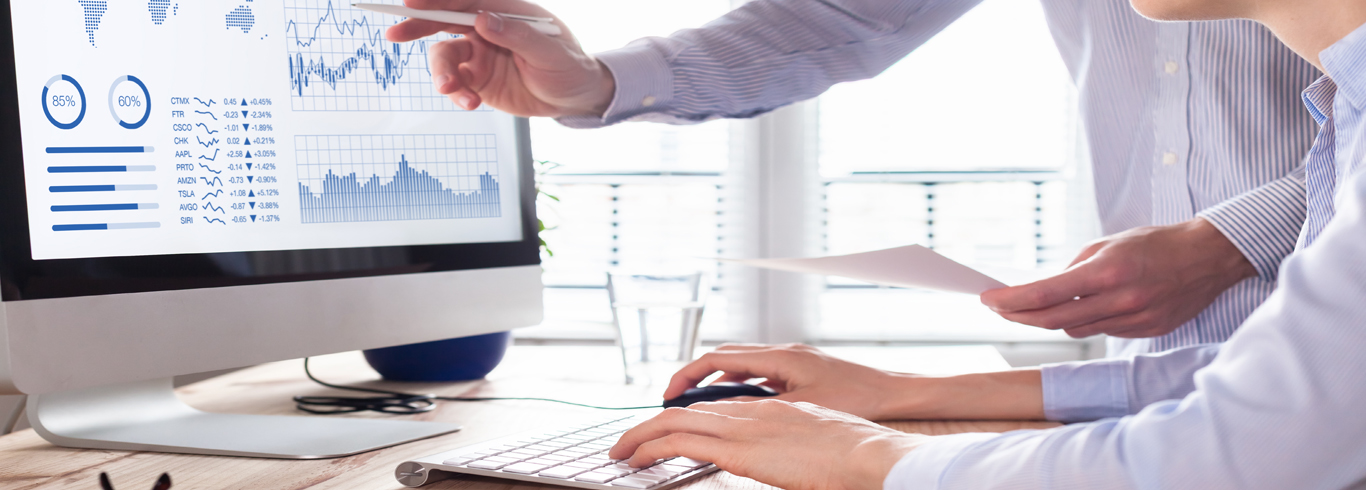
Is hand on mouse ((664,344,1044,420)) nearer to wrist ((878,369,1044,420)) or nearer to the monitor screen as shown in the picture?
wrist ((878,369,1044,420))

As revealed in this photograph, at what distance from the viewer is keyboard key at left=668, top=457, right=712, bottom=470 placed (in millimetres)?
597

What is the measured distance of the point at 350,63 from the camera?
82 centimetres

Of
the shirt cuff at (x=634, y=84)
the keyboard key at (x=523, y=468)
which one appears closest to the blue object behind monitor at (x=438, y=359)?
the shirt cuff at (x=634, y=84)

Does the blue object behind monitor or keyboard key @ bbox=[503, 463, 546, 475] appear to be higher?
keyboard key @ bbox=[503, 463, 546, 475]

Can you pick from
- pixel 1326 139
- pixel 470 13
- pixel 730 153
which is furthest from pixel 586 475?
pixel 730 153

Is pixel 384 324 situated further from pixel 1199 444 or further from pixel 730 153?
pixel 730 153

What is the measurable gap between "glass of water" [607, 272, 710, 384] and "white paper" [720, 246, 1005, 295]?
27 centimetres

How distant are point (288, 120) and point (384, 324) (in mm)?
207

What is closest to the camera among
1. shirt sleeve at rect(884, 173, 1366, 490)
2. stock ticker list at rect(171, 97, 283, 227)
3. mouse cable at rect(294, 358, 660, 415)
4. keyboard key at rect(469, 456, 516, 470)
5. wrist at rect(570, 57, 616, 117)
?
shirt sleeve at rect(884, 173, 1366, 490)

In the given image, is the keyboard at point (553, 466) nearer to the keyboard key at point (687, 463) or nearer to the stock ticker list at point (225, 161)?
the keyboard key at point (687, 463)

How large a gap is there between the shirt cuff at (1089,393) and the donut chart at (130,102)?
31.2 inches

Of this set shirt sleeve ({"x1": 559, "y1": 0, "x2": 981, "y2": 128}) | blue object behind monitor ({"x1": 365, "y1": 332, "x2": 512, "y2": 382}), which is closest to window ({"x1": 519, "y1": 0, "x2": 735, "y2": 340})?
shirt sleeve ({"x1": 559, "y1": 0, "x2": 981, "y2": 128})


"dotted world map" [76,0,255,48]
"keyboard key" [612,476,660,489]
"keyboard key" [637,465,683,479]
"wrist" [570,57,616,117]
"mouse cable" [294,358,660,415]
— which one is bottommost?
"mouse cable" [294,358,660,415]

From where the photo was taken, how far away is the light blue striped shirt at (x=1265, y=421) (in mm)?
366
